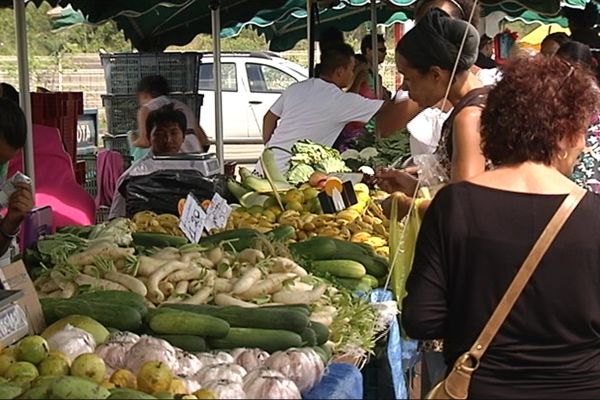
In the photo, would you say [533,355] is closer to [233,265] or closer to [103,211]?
[233,265]

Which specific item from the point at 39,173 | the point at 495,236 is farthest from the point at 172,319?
the point at 39,173

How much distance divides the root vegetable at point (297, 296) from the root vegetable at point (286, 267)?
19cm

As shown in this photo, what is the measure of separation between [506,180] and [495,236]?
143 millimetres

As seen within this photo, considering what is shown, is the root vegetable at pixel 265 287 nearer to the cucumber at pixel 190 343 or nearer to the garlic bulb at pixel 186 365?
the cucumber at pixel 190 343

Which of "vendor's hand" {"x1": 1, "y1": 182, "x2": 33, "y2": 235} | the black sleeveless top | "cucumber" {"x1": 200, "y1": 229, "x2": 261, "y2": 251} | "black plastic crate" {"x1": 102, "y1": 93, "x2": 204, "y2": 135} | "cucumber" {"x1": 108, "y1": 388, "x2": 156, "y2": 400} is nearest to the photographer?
"cucumber" {"x1": 108, "y1": 388, "x2": 156, "y2": 400}

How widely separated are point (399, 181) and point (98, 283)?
1.21 metres

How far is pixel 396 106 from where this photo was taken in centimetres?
496

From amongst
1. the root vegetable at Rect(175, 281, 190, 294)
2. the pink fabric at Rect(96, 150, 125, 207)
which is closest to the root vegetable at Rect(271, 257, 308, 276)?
the root vegetable at Rect(175, 281, 190, 294)

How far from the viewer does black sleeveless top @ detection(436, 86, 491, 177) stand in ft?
9.48

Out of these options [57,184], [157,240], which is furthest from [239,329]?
[57,184]

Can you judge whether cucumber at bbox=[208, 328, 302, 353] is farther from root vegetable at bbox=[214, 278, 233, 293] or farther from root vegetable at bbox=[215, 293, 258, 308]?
root vegetable at bbox=[214, 278, 233, 293]

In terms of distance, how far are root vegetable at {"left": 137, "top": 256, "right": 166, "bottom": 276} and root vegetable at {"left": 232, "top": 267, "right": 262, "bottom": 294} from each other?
30 cm

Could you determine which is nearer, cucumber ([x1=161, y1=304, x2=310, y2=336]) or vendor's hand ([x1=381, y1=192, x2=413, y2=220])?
cucumber ([x1=161, y1=304, x2=310, y2=336])

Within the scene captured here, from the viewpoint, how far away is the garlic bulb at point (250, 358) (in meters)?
2.45
